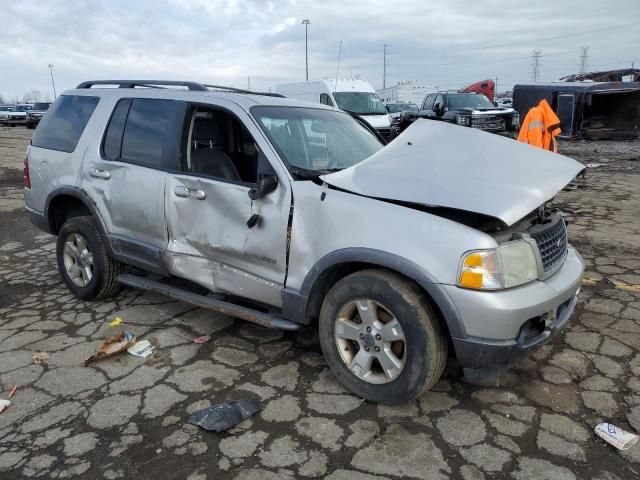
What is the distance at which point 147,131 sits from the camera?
4.04 m

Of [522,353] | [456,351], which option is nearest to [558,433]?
[522,353]

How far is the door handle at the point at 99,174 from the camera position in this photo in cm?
418

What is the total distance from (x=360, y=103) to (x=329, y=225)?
48.8ft

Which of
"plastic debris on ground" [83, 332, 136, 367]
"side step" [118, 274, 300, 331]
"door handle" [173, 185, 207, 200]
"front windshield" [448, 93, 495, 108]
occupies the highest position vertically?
"front windshield" [448, 93, 495, 108]

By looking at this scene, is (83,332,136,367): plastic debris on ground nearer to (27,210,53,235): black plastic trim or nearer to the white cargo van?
(27,210,53,235): black plastic trim

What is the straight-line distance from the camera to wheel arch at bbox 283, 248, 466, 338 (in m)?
2.62

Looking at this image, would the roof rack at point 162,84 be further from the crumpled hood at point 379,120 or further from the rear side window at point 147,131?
the crumpled hood at point 379,120

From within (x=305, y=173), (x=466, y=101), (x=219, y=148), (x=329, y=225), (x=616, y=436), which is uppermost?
(x=466, y=101)

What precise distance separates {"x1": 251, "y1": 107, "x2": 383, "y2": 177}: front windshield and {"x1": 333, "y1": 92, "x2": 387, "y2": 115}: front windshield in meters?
13.0

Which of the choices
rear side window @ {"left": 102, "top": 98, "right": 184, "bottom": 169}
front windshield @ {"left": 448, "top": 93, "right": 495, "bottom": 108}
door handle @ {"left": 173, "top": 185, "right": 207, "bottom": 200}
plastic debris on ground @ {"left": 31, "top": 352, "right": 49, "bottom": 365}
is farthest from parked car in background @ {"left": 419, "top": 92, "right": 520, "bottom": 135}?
plastic debris on ground @ {"left": 31, "top": 352, "right": 49, "bottom": 365}

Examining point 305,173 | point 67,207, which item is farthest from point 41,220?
point 305,173

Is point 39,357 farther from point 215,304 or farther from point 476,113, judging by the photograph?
point 476,113

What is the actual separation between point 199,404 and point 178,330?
3.66 ft

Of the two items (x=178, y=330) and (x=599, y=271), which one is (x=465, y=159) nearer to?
(x=178, y=330)
